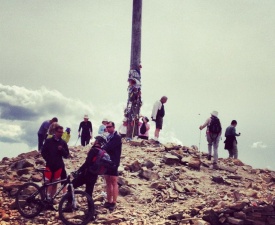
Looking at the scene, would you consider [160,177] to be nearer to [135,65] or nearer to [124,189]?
[124,189]

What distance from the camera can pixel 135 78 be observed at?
52.0ft

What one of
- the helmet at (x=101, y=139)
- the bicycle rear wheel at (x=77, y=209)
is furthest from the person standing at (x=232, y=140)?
the bicycle rear wheel at (x=77, y=209)

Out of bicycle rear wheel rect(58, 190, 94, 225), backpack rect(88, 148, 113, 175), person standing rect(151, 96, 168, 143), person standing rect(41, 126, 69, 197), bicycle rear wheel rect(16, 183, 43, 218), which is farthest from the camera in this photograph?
person standing rect(151, 96, 168, 143)

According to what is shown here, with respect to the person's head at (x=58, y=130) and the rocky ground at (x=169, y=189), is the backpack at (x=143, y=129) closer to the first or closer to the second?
the rocky ground at (x=169, y=189)

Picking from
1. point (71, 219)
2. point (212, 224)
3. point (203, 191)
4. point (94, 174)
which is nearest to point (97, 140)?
point (94, 174)

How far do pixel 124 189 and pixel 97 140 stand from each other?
2517 millimetres

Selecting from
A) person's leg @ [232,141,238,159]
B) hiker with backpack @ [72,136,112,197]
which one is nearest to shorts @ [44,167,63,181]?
hiker with backpack @ [72,136,112,197]

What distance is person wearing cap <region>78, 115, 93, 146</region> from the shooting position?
50.6 feet

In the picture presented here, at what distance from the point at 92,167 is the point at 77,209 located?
3.56 feet

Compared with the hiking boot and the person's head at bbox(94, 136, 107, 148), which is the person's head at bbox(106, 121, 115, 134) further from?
the hiking boot

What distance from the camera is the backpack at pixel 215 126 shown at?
516 inches

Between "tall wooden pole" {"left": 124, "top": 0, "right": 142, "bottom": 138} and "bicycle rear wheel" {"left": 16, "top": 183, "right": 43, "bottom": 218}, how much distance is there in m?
7.74

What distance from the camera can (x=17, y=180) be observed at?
10.6 meters

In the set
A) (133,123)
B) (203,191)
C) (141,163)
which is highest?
(133,123)
